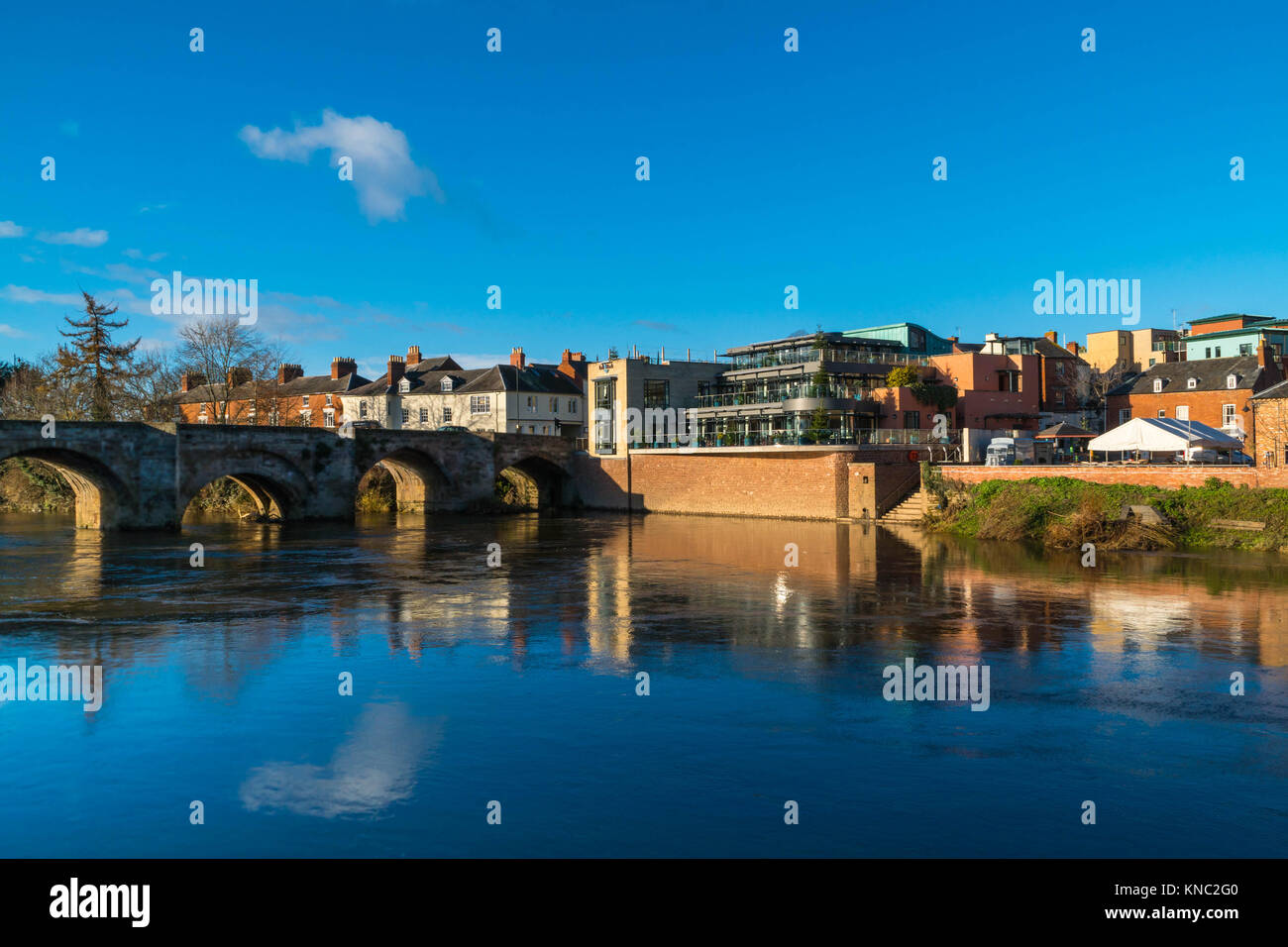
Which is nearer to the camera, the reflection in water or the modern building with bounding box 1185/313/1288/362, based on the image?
the reflection in water

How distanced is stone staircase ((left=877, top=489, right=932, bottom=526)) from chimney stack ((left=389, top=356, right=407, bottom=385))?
51.1 metres

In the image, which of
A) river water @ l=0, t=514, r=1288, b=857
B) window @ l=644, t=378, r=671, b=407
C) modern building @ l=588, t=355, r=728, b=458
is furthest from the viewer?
window @ l=644, t=378, r=671, b=407

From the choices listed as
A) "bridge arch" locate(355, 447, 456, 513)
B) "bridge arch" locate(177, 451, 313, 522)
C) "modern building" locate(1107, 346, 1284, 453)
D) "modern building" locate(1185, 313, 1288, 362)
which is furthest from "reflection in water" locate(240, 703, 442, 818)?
"modern building" locate(1185, 313, 1288, 362)

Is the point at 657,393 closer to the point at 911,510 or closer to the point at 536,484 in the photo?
the point at 536,484

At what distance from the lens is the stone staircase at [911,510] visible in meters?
47.3

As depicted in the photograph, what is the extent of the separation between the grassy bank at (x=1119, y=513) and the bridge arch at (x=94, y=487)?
3927 cm

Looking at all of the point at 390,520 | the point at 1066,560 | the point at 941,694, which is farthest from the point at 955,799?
the point at 390,520

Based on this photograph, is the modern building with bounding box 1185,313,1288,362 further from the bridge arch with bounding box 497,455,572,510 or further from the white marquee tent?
the bridge arch with bounding box 497,455,572,510

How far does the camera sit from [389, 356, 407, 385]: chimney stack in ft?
280

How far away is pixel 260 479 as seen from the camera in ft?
176

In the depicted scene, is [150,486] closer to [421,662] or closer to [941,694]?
[421,662]

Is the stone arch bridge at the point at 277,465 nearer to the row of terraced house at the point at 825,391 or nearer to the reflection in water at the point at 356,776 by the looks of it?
the row of terraced house at the point at 825,391

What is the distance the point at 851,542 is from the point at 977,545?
4.97m

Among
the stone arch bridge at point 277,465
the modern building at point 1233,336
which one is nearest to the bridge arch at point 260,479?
the stone arch bridge at point 277,465
